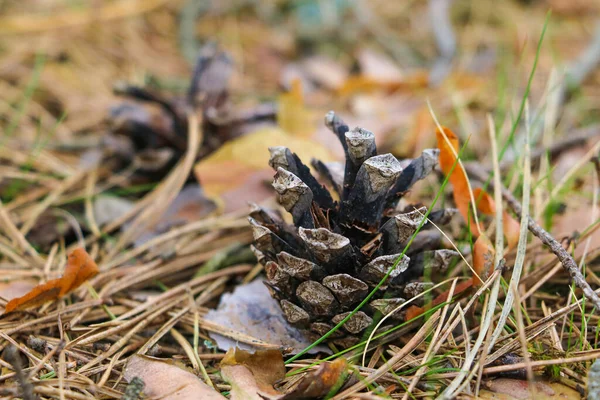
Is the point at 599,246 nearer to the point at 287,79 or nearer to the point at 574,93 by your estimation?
the point at 574,93

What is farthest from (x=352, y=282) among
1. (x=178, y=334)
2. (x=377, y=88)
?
(x=377, y=88)

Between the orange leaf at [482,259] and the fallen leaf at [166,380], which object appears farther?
the orange leaf at [482,259]

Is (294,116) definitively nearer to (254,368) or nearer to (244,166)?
(244,166)

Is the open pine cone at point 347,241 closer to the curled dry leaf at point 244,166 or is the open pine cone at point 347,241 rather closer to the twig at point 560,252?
the twig at point 560,252

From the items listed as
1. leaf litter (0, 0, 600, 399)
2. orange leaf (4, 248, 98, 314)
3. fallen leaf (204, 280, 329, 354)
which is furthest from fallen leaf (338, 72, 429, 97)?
orange leaf (4, 248, 98, 314)

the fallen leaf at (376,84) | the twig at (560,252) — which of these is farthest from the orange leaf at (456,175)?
the fallen leaf at (376,84)

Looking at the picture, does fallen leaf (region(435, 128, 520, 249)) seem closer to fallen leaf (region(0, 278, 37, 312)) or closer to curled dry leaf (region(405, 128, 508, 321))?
curled dry leaf (region(405, 128, 508, 321))
